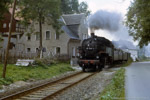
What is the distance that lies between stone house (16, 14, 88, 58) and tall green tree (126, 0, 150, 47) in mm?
9828

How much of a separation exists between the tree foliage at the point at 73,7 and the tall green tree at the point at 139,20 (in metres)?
26.8

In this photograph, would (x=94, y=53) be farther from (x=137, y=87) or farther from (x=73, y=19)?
(x=73, y=19)

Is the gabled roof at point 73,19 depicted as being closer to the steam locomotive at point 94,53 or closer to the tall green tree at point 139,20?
the tall green tree at point 139,20

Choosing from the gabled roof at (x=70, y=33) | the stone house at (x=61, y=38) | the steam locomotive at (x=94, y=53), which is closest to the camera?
the steam locomotive at (x=94, y=53)

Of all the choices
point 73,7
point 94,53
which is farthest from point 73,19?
point 73,7

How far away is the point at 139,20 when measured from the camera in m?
21.8

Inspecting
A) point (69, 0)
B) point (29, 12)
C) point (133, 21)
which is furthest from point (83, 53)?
point (69, 0)

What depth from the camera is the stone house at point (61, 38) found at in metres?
31.8

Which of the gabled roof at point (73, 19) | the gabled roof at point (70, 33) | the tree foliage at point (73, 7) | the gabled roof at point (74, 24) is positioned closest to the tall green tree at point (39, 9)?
the gabled roof at point (70, 33)

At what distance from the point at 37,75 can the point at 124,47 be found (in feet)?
189

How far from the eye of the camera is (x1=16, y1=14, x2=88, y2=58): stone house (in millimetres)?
31812

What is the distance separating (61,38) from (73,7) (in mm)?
23880

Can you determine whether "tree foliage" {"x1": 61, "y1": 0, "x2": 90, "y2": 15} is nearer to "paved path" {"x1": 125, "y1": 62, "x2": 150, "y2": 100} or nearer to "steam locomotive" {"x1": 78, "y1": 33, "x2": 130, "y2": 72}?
"steam locomotive" {"x1": 78, "y1": 33, "x2": 130, "y2": 72}

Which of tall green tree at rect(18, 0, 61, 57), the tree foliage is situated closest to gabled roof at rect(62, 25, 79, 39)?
tall green tree at rect(18, 0, 61, 57)
